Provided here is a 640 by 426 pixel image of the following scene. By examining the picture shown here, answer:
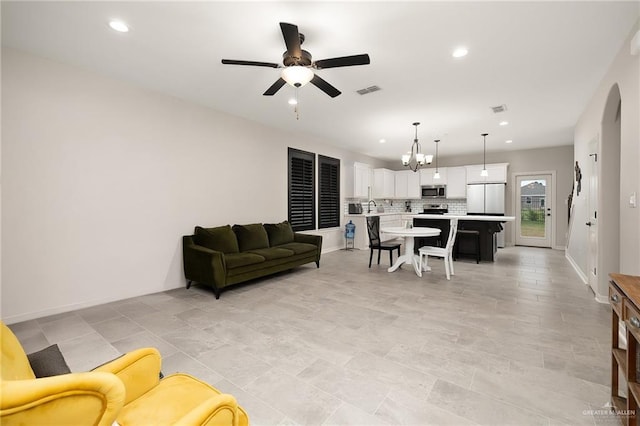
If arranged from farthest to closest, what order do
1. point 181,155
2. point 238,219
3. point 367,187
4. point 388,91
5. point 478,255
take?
point 367,187 < point 478,255 < point 238,219 < point 181,155 < point 388,91

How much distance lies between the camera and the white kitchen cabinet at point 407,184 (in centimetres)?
976

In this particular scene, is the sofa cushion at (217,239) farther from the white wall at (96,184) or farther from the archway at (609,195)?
the archway at (609,195)

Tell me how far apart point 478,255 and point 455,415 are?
16.6ft

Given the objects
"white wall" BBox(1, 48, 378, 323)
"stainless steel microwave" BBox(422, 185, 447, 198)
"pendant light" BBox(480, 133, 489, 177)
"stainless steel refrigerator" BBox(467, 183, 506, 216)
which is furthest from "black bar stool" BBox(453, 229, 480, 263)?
"white wall" BBox(1, 48, 378, 323)

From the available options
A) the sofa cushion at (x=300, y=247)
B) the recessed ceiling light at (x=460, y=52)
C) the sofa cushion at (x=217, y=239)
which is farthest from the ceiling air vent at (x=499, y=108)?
the sofa cushion at (x=217, y=239)

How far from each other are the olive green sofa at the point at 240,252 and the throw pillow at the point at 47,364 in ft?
8.66

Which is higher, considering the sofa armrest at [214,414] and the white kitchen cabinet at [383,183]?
the white kitchen cabinet at [383,183]

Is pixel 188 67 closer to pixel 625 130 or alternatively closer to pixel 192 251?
pixel 192 251

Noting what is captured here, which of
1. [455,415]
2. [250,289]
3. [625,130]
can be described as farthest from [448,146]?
[455,415]

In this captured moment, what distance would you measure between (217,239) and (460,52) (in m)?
3.84

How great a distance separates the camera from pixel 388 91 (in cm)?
408

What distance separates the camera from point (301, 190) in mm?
6629

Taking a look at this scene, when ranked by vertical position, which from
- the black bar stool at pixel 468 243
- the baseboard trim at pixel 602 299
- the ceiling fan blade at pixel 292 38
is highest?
the ceiling fan blade at pixel 292 38

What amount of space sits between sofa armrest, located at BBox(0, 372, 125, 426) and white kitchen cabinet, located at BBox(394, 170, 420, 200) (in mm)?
9812
